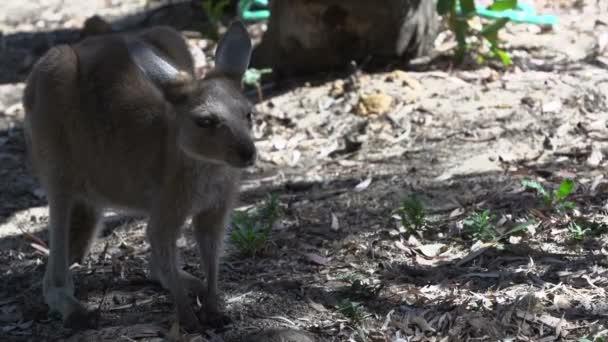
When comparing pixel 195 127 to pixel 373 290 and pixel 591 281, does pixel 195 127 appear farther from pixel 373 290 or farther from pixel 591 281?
pixel 591 281

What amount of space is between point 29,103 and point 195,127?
3.80ft

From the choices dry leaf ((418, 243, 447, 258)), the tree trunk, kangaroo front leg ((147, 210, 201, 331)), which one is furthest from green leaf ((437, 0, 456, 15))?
kangaroo front leg ((147, 210, 201, 331))

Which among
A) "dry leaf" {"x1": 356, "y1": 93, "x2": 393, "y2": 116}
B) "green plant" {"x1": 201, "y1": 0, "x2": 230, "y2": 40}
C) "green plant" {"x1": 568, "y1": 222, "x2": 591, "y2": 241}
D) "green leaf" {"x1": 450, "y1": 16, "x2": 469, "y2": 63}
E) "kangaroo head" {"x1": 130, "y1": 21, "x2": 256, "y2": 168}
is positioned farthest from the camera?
"green plant" {"x1": 201, "y1": 0, "x2": 230, "y2": 40}

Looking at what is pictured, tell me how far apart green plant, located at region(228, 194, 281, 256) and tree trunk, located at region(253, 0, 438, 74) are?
8.17 feet

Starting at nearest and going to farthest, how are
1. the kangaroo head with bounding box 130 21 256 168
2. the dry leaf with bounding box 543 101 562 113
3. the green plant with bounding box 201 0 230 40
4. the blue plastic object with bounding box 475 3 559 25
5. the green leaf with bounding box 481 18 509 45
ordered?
the kangaroo head with bounding box 130 21 256 168, the dry leaf with bounding box 543 101 562 113, the green leaf with bounding box 481 18 509 45, the blue plastic object with bounding box 475 3 559 25, the green plant with bounding box 201 0 230 40

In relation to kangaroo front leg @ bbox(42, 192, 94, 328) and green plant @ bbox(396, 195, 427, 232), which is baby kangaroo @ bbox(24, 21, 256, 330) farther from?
green plant @ bbox(396, 195, 427, 232)

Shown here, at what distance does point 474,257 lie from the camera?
5.10 metres

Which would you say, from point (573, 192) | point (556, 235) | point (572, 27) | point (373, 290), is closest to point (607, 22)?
point (572, 27)

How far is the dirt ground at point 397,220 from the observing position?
4.55 meters

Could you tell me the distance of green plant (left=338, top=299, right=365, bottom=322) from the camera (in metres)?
4.47

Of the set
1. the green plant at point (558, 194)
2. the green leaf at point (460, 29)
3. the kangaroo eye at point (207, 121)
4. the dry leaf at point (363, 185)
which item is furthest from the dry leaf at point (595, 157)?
the kangaroo eye at point (207, 121)

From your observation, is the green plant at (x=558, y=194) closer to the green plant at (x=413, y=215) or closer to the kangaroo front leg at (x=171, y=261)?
the green plant at (x=413, y=215)

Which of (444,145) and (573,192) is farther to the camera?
(444,145)

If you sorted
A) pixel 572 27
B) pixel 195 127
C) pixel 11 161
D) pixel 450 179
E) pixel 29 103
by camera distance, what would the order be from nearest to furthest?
pixel 195 127 → pixel 29 103 → pixel 450 179 → pixel 11 161 → pixel 572 27
